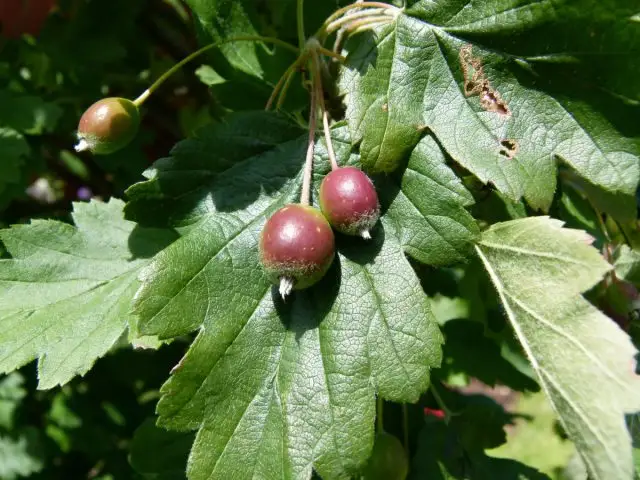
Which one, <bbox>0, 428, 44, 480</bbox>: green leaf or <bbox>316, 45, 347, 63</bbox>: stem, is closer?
<bbox>316, 45, 347, 63</bbox>: stem

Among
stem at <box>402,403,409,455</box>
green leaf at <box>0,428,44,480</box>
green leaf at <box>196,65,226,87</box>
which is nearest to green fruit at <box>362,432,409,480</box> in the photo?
stem at <box>402,403,409,455</box>

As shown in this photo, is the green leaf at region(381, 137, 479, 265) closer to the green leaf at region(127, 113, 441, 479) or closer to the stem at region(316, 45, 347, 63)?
the green leaf at region(127, 113, 441, 479)

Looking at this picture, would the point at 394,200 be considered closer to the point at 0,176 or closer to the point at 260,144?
the point at 260,144

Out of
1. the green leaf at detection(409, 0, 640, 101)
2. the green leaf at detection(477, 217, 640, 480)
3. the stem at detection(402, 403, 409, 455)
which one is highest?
the green leaf at detection(409, 0, 640, 101)

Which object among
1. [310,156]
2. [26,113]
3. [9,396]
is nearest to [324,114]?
[310,156]

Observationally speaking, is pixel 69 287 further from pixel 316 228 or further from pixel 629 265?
pixel 629 265

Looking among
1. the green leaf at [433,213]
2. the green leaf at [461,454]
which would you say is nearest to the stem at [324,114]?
the green leaf at [433,213]

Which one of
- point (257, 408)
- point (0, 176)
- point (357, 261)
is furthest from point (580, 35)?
point (0, 176)
